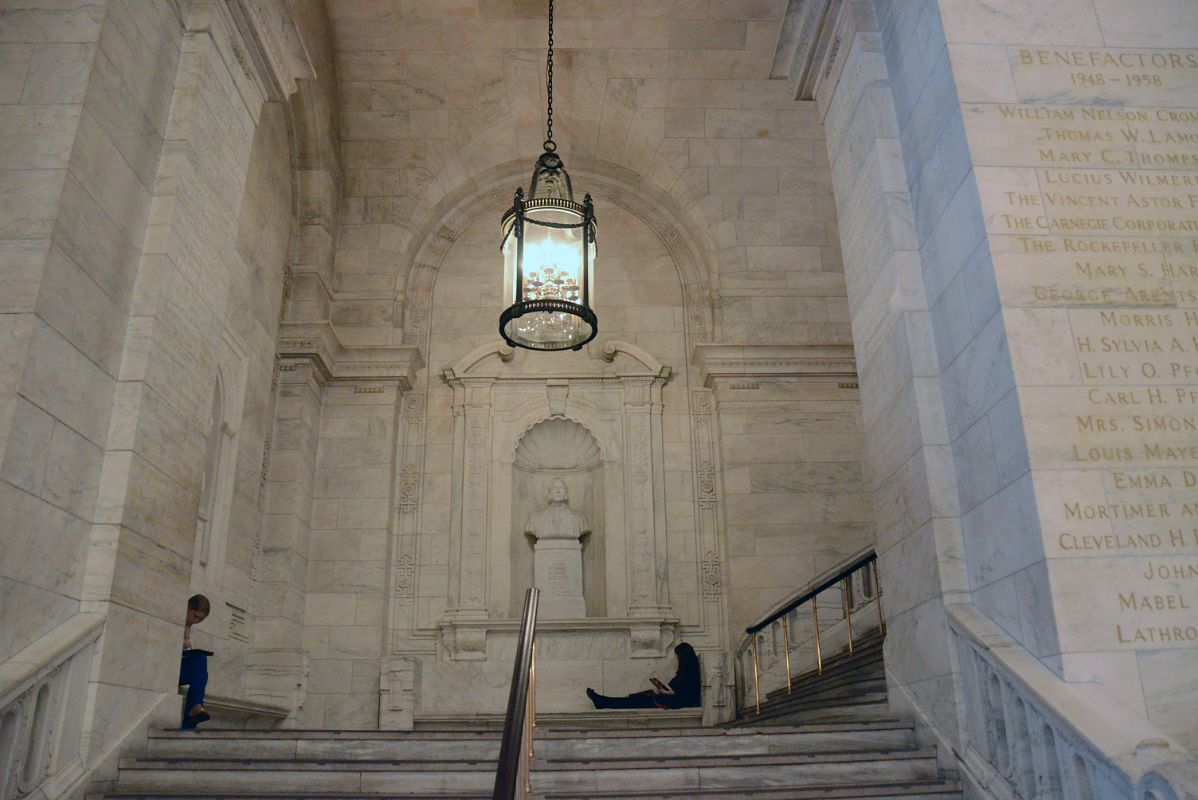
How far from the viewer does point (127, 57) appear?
6.23m

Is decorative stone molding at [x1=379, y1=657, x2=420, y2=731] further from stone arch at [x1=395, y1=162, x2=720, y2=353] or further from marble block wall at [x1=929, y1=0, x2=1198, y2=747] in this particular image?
marble block wall at [x1=929, y1=0, x2=1198, y2=747]

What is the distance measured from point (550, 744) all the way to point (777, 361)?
7.91 m

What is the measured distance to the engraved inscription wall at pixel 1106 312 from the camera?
188 inches

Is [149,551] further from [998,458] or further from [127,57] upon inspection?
[998,458]

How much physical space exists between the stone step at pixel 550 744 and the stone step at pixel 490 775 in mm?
201

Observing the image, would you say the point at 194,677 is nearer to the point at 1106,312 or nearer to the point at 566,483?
A: the point at 1106,312

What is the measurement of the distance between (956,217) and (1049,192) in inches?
20.2

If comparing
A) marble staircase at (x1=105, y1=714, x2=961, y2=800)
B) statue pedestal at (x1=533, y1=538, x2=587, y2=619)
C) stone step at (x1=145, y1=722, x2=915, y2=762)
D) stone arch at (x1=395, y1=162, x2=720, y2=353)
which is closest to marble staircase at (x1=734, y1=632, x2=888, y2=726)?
stone step at (x1=145, y1=722, x2=915, y2=762)

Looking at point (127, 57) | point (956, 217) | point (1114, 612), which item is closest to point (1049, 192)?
point (956, 217)

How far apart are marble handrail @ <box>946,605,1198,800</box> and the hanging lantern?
3.31 meters

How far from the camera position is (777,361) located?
12734 mm

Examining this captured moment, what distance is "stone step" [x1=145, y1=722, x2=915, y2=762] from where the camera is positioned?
18.1ft

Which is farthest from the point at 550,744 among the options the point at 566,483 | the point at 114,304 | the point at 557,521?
the point at 566,483

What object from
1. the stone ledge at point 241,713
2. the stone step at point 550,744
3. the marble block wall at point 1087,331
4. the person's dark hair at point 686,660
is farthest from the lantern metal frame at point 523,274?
the person's dark hair at point 686,660
